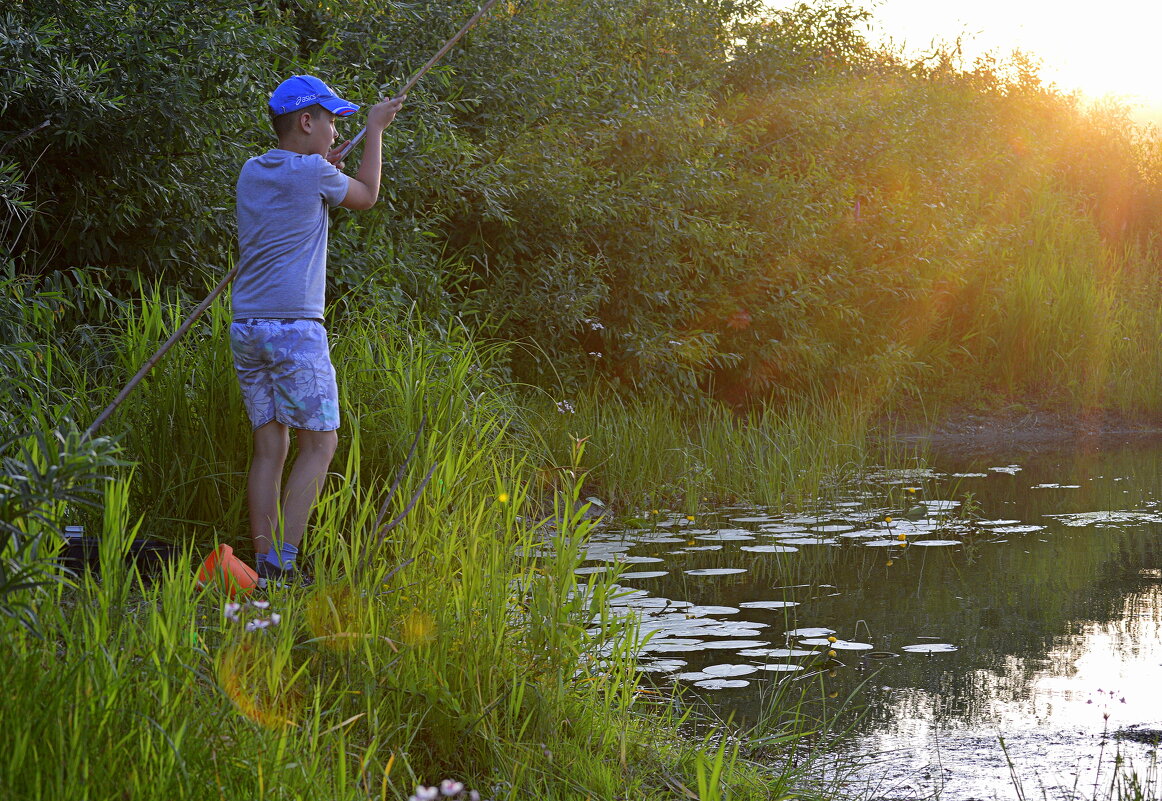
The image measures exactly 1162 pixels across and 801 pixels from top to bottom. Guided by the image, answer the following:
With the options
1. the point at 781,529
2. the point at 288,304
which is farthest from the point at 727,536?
the point at 288,304

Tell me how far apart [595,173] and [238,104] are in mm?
3515

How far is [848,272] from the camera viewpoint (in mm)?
11742

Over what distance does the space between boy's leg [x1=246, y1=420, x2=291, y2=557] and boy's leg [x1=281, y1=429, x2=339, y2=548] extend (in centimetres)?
4

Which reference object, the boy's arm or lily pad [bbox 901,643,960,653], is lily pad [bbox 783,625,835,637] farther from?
the boy's arm

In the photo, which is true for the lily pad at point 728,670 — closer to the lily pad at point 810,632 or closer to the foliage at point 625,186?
the lily pad at point 810,632

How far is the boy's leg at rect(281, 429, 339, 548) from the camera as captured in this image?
3961mm

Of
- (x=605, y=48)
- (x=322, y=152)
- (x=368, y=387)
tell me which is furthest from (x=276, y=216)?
(x=605, y=48)

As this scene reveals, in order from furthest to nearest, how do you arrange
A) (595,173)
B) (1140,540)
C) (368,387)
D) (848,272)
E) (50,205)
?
(848,272), (595,173), (1140,540), (50,205), (368,387)

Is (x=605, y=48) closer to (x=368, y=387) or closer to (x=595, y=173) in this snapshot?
(x=595, y=173)

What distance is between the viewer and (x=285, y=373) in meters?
4.08

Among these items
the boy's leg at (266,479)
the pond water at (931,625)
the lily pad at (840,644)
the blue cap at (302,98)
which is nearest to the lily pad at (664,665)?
the pond water at (931,625)

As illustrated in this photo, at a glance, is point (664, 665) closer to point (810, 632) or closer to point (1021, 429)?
point (810, 632)

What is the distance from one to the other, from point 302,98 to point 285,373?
87 cm

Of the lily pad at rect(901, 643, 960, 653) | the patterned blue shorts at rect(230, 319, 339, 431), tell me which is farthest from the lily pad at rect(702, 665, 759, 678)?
the patterned blue shorts at rect(230, 319, 339, 431)
